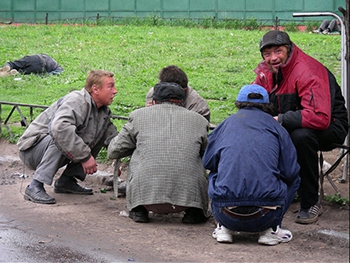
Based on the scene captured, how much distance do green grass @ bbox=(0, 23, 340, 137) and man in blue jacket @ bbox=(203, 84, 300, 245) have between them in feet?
12.2

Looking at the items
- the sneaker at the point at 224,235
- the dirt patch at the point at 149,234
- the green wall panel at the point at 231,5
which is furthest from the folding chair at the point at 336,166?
the green wall panel at the point at 231,5

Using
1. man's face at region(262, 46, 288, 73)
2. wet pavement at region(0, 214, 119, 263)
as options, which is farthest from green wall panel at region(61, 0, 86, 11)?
wet pavement at region(0, 214, 119, 263)

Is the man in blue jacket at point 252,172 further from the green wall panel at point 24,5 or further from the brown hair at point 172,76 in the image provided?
the green wall panel at point 24,5

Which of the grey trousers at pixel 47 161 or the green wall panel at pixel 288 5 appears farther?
the green wall panel at pixel 288 5

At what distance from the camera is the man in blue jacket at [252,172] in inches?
201

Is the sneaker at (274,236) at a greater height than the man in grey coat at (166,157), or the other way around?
the man in grey coat at (166,157)

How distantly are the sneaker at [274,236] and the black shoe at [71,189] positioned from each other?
2245mm

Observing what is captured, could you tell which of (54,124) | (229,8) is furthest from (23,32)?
(54,124)

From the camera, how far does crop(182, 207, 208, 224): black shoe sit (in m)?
5.91

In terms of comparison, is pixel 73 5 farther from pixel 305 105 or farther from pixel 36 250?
pixel 36 250

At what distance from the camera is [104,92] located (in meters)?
6.67

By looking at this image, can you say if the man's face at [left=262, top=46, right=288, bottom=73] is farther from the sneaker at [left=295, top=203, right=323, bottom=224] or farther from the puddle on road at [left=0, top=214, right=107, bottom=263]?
the puddle on road at [left=0, top=214, right=107, bottom=263]

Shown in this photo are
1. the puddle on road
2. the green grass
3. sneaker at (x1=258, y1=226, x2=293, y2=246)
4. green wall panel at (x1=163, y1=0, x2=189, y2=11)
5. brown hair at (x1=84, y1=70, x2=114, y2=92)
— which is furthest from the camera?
green wall panel at (x1=163, y1=0, x2=189, y2=11)

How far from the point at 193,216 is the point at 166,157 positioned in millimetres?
561
